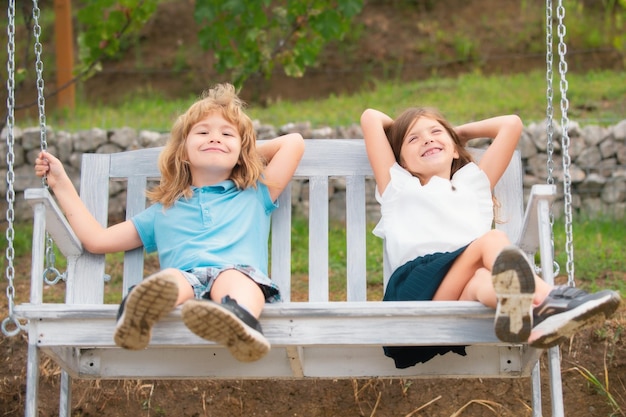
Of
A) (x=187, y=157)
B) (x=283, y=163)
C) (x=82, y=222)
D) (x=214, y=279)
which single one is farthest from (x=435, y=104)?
(x=214, y=279)

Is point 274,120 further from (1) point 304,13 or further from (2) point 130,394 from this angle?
(2) point 130,394

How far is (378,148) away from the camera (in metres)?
3.42

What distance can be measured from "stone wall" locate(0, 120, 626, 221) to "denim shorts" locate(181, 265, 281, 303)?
262 centimetres

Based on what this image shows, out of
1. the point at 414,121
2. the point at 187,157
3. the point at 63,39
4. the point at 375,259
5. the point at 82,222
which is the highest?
the point at 63,39

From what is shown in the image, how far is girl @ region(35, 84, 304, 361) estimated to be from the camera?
3.14m

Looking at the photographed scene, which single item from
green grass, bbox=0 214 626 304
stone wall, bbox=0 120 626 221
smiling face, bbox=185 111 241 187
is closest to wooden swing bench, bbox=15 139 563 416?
smiling face, bbox=185 111 241 187

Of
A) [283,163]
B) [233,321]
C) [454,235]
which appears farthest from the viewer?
[283,163]

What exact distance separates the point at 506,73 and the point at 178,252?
5.74 m

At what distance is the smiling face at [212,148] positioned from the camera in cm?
328

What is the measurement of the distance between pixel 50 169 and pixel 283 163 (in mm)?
787

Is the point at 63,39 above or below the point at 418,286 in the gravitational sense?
above

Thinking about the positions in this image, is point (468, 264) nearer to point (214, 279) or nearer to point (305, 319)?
point (305, 319)

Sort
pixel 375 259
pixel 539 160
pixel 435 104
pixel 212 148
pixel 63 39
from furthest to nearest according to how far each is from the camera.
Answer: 1. pixel 435 104
2. pixel 63 39
3. pixel 539 160
4. pixel 375 259
5. pixel 212 148

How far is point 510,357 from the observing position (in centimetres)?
316
